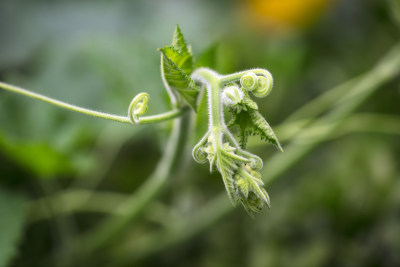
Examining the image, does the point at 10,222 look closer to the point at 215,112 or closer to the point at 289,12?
the point at 215,112

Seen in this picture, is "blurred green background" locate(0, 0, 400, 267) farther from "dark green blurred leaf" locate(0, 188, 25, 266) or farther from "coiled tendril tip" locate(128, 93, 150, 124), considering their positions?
"coiled tendril tip" locate(128, 93, 150, 124)

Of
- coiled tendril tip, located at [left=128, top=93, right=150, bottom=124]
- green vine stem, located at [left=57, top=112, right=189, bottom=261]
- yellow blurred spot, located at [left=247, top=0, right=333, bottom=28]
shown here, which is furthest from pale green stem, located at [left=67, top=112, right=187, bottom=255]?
yellow blurred spot, located at [left=247, top=0, right=333, bottom=28]

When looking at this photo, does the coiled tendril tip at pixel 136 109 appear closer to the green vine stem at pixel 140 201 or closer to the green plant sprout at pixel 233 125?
the green plant sprout at pixel 233 125

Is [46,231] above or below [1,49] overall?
below

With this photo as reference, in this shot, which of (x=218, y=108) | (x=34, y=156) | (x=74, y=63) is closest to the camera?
(x=218, y=108)

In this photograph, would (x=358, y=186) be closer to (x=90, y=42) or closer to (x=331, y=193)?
(x=331, y=193)

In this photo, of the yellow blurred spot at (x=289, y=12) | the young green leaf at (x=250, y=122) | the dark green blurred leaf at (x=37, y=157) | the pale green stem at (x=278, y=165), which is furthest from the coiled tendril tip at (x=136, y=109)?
the yellow blurred spot at (x=289, y=12)

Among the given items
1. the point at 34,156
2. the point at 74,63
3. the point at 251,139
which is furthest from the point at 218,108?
the point at 74,63
